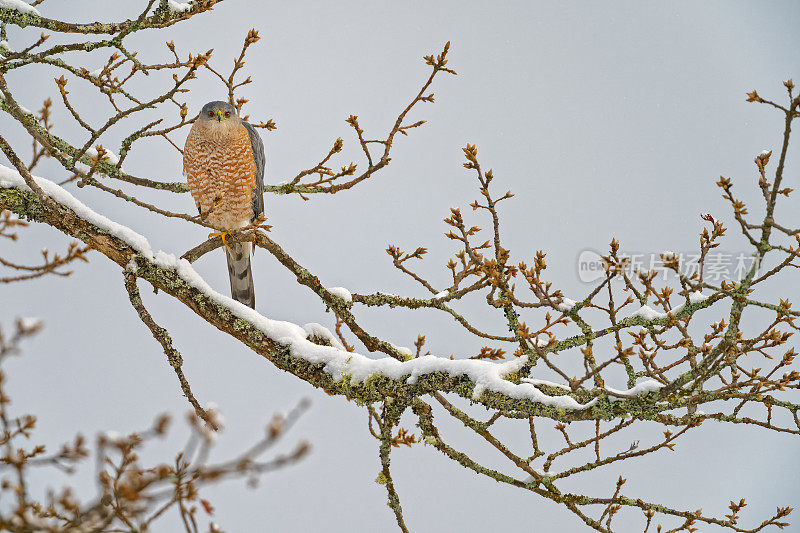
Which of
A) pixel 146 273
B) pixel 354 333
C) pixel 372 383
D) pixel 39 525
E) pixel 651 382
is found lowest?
pixel 39 525

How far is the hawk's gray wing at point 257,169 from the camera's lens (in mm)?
4773

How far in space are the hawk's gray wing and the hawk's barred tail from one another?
26 cm

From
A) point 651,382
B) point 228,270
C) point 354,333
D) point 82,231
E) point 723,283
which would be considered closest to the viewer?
point 723,283

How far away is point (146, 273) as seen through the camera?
11.3ft

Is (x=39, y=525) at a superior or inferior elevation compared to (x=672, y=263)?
inferior

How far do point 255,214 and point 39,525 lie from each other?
11.8 feet

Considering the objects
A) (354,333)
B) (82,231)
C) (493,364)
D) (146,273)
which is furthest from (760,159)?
(82,231)

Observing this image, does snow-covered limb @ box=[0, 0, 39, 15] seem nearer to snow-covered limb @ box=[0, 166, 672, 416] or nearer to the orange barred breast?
snow-covered limb @ box=[0, 166, 672, 416]

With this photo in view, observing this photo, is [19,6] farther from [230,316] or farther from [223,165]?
[230,316]

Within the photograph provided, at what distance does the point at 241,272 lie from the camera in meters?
Answer: 4.92

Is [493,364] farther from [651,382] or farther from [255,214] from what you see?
[255,214]

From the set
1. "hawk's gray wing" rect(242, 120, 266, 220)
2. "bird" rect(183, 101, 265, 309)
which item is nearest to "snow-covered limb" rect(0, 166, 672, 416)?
"bird" rect(183, 101, 265, 309)

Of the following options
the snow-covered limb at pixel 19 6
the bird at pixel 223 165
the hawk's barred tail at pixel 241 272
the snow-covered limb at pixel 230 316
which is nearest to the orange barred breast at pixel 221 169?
the bird at pixel 223 165

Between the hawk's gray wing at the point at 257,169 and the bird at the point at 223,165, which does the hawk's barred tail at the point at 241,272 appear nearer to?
the bird at the point at 223,165
